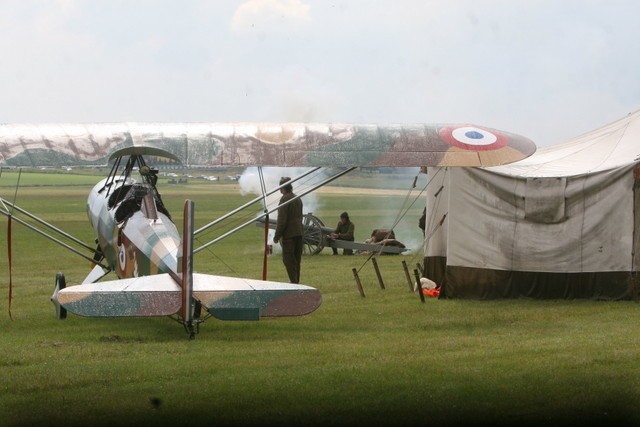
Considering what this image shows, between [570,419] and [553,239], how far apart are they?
6348 mm

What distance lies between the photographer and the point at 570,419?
253 inches

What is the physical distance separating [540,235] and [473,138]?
2.42 meters

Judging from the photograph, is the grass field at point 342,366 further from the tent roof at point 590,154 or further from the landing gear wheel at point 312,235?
the landing gear wheel at point 312,235

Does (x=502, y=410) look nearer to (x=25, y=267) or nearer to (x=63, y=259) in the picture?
(x=25, y=267)

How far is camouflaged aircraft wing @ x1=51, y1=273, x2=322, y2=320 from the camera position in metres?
8.48

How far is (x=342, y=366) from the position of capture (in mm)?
8242

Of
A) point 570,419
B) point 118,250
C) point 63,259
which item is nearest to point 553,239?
point 118,250

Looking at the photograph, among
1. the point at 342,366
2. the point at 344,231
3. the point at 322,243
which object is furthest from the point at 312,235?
the point at 342,366

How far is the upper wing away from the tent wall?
199cm

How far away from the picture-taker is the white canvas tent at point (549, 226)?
12.2m

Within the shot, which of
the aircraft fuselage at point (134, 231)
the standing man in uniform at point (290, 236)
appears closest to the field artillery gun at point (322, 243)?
the standing man in uniform at point (290, 236)

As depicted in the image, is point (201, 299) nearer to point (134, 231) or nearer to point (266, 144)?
point (266, 144)

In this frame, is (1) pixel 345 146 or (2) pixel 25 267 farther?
(2) pixel 25 267

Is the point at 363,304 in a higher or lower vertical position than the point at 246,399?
lower
